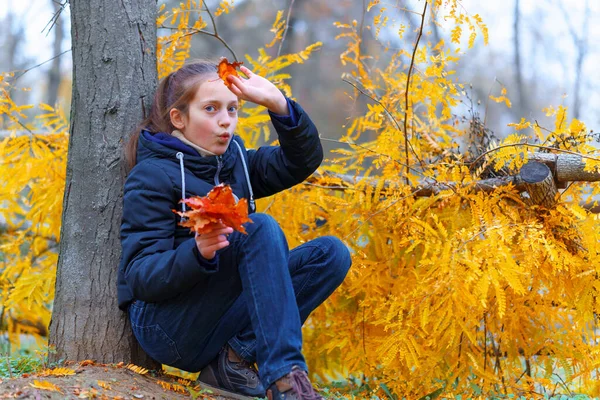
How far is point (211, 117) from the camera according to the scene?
243cm

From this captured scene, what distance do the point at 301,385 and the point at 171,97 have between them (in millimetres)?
1308

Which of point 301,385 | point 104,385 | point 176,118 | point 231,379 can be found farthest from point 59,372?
point 176,118

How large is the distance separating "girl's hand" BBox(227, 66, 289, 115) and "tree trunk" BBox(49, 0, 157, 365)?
2.05 ft

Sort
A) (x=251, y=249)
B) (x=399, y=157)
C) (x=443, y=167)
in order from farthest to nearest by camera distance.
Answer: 1. (x=399, y=157)
2. (x=443, y=167)
3. (x=251, y=249)

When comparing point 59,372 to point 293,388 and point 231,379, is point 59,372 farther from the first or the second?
point 293,388

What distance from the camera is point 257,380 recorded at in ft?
7.72

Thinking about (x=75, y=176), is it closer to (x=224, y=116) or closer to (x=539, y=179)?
(x=224, y=116)

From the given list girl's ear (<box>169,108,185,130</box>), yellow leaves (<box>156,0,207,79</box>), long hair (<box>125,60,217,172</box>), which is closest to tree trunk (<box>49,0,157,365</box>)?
long hair (<box>125,60,217,172</box>)

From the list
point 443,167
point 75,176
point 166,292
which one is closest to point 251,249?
point 166,292

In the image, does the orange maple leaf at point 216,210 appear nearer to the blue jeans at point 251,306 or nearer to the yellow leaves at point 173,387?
the blue jeans at point 251,306

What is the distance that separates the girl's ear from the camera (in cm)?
249

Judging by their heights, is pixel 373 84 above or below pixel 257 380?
above

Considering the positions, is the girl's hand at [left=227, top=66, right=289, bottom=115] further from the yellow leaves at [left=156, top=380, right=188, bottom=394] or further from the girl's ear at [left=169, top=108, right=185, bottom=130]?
the yellow leaves at [left=156, top=380, right=188, bottom=394]

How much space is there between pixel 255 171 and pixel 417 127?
3.45ft
